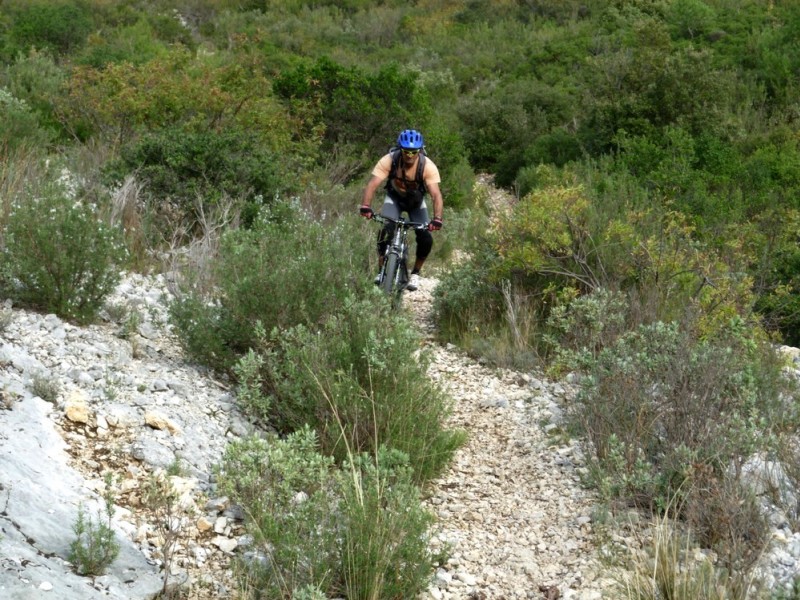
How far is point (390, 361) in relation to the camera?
5.52 meters

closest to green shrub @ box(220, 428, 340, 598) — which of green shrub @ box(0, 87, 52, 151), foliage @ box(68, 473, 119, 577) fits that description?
foliage @ box(68, 473, 119, 577)

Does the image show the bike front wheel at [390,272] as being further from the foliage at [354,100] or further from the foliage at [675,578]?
the foliage at [354,100]

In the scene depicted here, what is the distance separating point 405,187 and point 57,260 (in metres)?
3.19

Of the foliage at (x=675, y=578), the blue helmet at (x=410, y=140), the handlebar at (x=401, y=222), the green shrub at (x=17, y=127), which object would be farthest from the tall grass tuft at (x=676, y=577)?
the green shrub at (x=17, y=127)

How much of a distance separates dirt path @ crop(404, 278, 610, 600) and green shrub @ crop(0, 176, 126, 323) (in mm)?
2573

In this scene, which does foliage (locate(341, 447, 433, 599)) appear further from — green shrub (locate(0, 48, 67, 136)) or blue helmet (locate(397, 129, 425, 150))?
green shrub (locate(0, 48, 67, 136))

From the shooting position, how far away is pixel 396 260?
7.84 metres

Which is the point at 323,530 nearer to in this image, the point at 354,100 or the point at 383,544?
the point at 383,544

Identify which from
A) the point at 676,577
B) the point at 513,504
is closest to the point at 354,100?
the point at 513,504

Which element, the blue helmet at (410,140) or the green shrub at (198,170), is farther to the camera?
the green shrub at (198,170)

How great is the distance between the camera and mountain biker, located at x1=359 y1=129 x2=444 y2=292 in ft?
26.0

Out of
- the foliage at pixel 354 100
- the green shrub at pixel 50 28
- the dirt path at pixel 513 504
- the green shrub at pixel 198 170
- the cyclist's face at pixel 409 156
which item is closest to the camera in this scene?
the dirt path at pixel 513 504

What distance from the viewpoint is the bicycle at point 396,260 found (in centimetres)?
779

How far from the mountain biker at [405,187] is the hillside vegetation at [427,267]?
0.43 m
